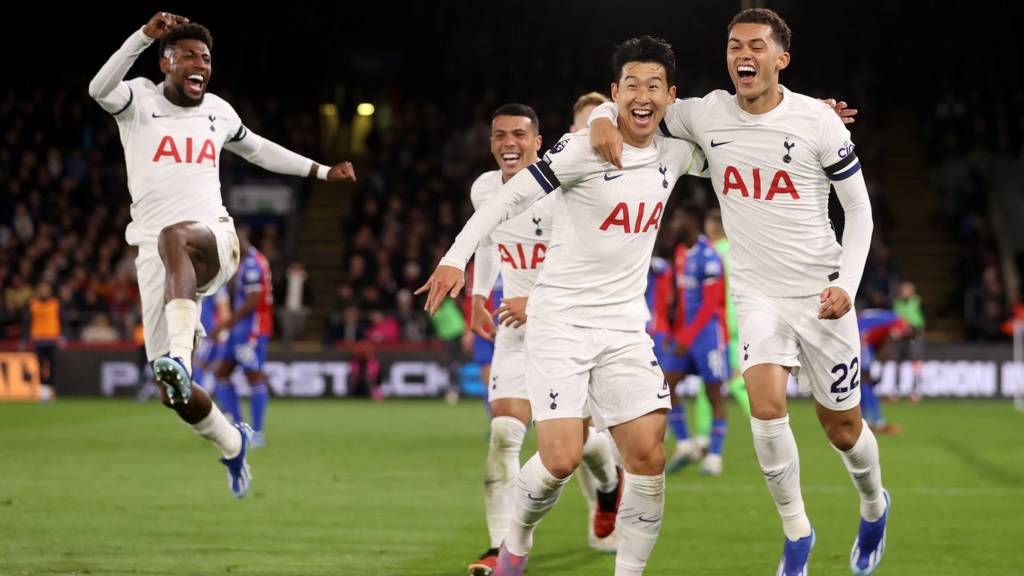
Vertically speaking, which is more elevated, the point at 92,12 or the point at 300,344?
the point at 92,12

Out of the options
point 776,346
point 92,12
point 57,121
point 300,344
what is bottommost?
point 300,344

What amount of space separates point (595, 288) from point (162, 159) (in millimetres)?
2927

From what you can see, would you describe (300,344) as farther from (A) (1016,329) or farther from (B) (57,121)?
(A) (1016,329)

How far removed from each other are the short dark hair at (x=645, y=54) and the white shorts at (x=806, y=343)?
1.24 meters

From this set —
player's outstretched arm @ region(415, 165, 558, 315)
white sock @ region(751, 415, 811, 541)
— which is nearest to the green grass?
white sock @ region(751, 415, 811, 541)

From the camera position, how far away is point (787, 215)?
643cm

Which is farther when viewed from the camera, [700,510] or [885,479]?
[885,479]

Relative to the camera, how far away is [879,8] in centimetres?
3262

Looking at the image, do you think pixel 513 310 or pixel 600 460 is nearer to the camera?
pixel 513 310

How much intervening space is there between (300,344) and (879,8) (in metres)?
16.9

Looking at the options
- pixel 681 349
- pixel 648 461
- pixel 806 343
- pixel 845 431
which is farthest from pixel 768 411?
pixel 681 349

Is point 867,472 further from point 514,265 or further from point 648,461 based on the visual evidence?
point 514,265

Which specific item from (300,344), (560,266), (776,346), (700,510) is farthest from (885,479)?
(300,344)

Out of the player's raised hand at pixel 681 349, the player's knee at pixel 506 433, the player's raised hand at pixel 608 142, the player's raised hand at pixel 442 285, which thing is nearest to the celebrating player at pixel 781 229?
the player's raised hand at pixel 608 142
